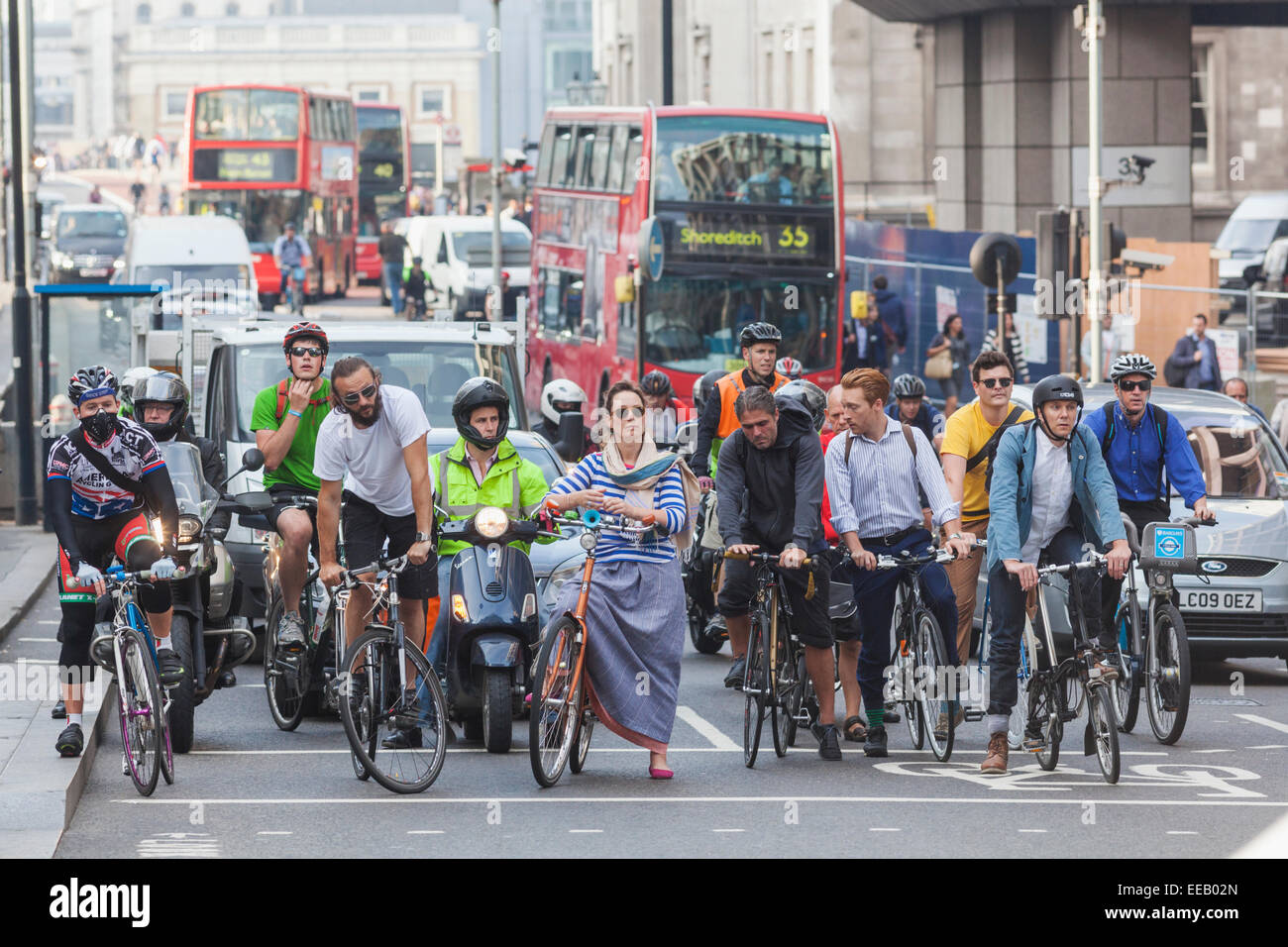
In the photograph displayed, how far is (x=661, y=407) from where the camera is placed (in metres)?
15.3

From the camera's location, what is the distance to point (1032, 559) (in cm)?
987

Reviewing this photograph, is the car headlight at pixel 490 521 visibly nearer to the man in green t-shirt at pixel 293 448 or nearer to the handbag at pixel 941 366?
the man in green t-shirt at pixel 293 448

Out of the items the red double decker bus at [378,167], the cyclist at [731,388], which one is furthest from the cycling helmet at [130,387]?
the red double decker bus at [378,167]

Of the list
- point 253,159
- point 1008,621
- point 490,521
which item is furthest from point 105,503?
point 253,159

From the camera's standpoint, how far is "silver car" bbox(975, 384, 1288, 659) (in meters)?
13.0

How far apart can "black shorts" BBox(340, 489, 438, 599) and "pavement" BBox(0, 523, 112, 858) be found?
1345 millimetres

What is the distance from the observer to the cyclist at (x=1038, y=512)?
9641 millimetres

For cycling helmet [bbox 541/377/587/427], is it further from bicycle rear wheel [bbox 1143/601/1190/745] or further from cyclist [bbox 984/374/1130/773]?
cyclist [bbox 984/374/1130/773]

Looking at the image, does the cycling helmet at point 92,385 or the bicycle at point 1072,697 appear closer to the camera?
the bicycle at point 1072,697

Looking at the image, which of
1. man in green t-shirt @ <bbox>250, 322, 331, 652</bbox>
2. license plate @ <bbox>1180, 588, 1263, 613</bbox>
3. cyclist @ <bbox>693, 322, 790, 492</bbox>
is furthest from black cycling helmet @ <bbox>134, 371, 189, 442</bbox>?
license plate @ <bbox>1180, 588, 1263, 613</bbox>

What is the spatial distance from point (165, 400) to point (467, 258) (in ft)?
110

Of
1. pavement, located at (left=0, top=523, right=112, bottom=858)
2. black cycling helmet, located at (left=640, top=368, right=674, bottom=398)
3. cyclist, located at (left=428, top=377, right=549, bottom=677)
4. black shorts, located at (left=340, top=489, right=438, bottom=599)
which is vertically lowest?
pavement, located at (left=0, top=523, right=112, bottom=858)

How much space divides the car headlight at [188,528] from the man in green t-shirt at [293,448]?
1.51ft

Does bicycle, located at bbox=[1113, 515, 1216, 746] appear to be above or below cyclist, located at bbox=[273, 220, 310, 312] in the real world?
below
